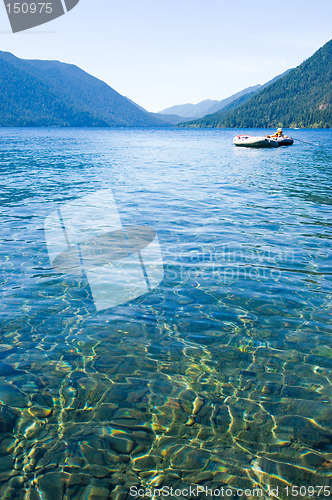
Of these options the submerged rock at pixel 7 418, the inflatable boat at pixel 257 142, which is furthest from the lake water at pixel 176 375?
the inflatable boat at pixel 257 142

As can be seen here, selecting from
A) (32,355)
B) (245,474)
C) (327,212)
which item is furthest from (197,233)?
(245,474)

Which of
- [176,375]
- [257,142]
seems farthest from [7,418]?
[257,142]

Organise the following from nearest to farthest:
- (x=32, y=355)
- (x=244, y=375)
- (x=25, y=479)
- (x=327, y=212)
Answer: (x=25, y=479) < (x=244, y=375) < (x=32, y=355) < (x=327, y=212)

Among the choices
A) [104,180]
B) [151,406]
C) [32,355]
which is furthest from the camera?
[104,180]

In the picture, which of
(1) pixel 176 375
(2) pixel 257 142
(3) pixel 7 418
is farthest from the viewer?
(2) pixel 257 142

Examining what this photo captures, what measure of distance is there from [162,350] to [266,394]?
2.02 metres

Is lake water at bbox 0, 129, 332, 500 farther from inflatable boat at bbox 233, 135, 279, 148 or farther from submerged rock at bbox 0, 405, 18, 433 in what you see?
inflatable boat at bbox 233, 135, 279, 148

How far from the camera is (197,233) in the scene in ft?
45.4

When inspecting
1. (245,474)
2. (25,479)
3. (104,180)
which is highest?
(104,180)

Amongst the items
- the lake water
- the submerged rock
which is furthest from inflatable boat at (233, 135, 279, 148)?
the submerged rock

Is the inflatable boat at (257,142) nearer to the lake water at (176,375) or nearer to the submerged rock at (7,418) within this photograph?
the lake water at (176,375)

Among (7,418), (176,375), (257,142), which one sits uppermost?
(257,142)

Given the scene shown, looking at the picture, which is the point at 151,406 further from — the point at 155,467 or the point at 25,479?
the point at 25,479

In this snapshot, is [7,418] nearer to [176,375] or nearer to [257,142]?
[176,375]
